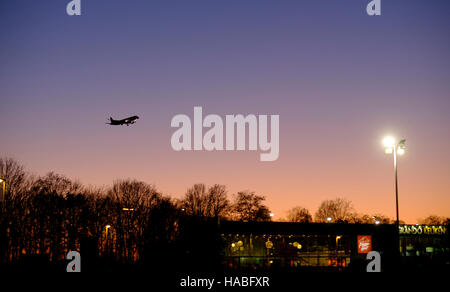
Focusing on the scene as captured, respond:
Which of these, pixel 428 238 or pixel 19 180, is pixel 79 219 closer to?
pixel 19 180

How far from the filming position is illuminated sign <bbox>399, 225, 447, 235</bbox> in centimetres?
4747

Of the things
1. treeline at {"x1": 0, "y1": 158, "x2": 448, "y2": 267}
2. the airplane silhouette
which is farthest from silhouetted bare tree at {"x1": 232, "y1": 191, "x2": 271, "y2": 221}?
the airplane silhouette

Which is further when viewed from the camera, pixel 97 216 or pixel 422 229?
pixel 97 216

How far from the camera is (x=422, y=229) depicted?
158ft

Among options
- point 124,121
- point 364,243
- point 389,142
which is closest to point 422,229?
point 364,243

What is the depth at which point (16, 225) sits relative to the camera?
6538 cm

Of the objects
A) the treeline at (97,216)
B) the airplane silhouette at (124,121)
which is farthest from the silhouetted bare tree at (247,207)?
the airplane silhouette at (124,121)

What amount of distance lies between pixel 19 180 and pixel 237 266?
129ft

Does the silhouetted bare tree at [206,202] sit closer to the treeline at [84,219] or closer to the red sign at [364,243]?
the treeline at [84,219]

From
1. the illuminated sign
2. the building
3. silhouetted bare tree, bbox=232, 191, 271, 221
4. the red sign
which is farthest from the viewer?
silhouetted bare tree, bbox=232, 191, 271, 221

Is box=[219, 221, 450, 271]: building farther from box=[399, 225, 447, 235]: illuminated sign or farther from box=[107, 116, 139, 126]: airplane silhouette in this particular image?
box=[107, 116, 139, 126]: airplane silhouette

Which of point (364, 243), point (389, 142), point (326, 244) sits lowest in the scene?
point (326, 244)

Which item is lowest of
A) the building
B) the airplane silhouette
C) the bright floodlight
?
the building

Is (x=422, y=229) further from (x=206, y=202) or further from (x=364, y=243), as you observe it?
(x=206, y=202)
